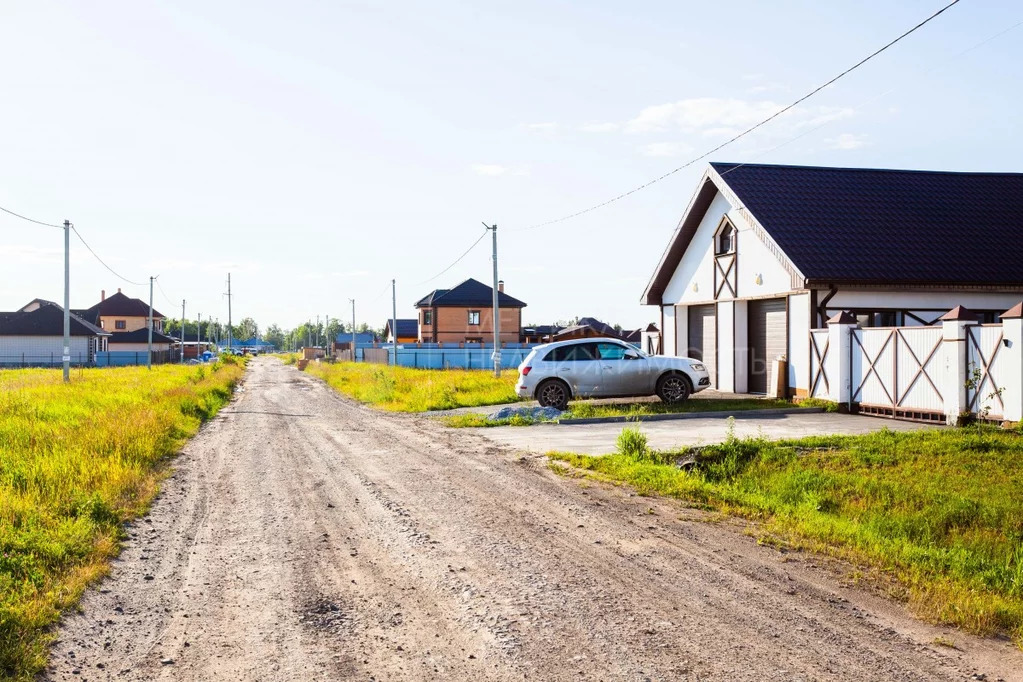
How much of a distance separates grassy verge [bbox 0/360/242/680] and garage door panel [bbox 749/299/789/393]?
14.7m

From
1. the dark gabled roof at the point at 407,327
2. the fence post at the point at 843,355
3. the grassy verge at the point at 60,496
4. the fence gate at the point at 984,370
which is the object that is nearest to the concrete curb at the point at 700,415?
the fence post at the point at 843,355

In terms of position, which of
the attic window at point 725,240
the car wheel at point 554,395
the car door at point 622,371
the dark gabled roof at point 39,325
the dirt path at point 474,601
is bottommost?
the dirt path at point 474,601

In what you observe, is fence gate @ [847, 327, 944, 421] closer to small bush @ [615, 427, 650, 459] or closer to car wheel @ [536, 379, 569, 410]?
car wheel @ [536, 379, 569, 410]

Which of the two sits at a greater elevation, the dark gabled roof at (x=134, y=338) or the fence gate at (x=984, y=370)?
the dark gabled roof at (x=134, y=338)

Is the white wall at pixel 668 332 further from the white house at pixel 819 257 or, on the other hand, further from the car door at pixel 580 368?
the car door at pixel 580 368

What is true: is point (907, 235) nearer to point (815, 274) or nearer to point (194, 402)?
point (815, 274)

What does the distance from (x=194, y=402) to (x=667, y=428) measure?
13.0 metres

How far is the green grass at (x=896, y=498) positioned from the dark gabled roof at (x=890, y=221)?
7101 millimetres

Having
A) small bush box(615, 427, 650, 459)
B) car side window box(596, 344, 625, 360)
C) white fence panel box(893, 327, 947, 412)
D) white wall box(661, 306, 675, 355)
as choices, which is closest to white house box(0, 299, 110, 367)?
white wall box(661, 306, 675, 355)

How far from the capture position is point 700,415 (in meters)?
17.3

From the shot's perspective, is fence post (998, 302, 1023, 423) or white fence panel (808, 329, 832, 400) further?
white fence panel (808, 329, 832, 400)

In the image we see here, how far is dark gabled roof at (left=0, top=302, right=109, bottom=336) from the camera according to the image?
67.1 metres

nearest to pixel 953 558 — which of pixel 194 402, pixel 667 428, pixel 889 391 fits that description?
pixel 667 428

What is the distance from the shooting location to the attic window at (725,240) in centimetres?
2295
